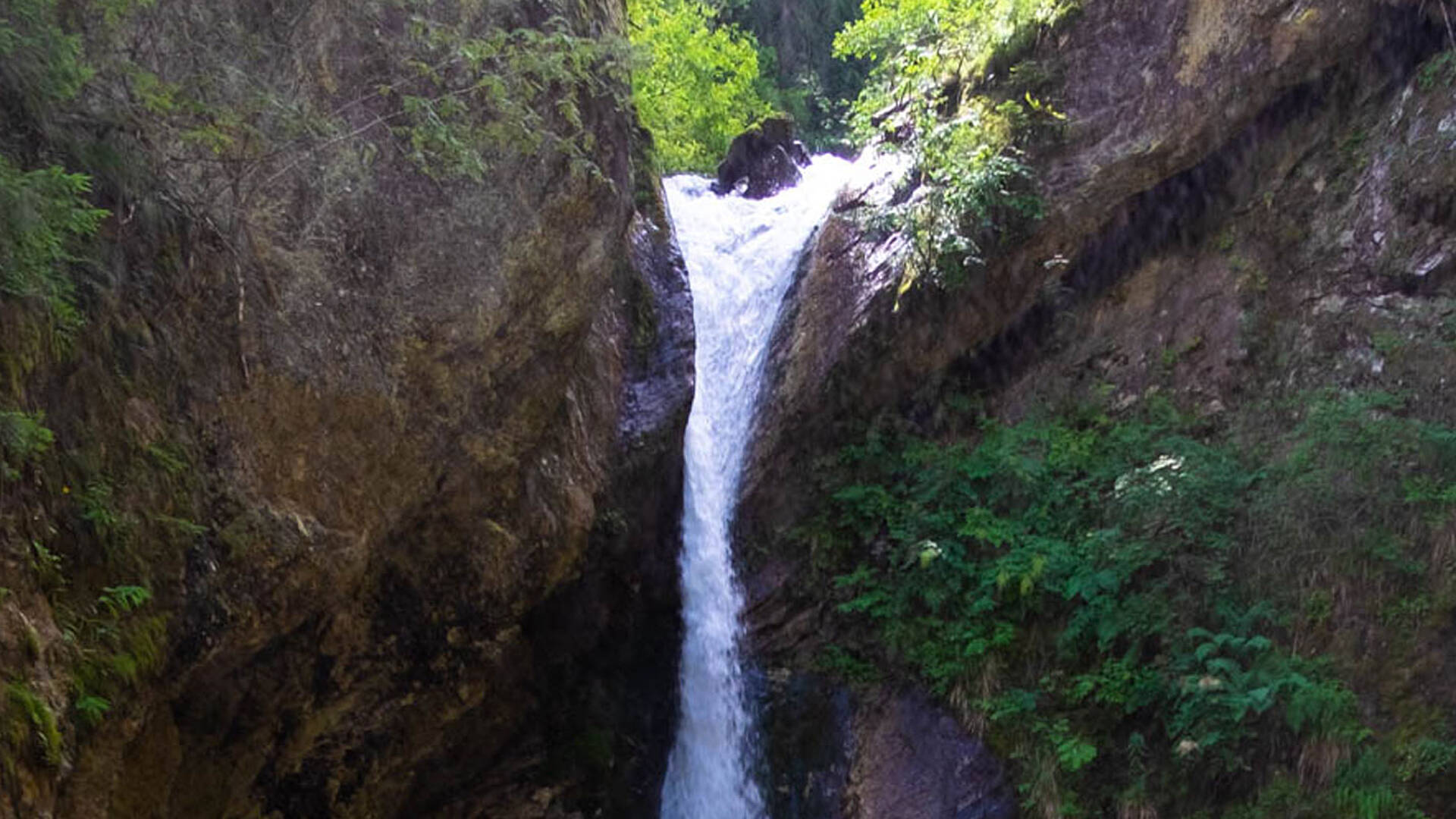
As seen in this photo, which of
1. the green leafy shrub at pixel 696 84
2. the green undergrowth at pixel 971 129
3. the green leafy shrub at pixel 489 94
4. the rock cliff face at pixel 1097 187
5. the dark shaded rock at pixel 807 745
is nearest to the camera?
the green leafy shrub at pixel 489 94

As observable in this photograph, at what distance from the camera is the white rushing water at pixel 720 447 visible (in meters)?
9.73

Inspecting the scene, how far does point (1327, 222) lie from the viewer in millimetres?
9352

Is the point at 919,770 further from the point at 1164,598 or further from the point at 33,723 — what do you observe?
the point at 33,723

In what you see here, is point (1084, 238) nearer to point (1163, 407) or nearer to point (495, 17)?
point (1163, 407)

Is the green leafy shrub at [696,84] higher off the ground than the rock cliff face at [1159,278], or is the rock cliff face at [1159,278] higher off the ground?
the green leafy shrub at [696,84]

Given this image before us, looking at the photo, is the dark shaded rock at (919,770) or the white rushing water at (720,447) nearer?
the dark shaded rock at (919,770)

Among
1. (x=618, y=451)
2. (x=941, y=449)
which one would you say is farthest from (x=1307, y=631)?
(x=618, y=451)

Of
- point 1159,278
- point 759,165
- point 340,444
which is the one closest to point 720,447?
point 1159,278

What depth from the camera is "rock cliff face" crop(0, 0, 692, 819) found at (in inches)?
214

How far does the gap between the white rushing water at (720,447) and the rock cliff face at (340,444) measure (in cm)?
34

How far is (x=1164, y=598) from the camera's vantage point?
8070 millimetres

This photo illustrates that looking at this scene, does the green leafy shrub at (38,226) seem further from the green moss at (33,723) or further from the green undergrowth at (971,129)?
the green undergrowth at (971,129)

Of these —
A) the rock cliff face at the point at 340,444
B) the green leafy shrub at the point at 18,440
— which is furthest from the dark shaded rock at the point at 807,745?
the green leafy shrub at the point at 18,440

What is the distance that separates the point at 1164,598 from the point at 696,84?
48.8ft
